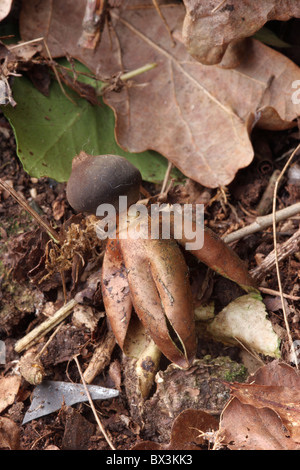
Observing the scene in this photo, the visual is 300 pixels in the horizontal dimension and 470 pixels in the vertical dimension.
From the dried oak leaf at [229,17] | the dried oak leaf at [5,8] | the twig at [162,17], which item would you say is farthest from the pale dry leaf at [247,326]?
the dried oak leaf at [5,8]

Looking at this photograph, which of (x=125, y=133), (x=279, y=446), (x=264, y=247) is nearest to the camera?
(x=279, y=446)

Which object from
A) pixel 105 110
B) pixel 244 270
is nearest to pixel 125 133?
pixel 105 110

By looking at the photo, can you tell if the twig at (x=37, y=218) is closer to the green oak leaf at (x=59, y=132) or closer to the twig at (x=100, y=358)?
the green oak leaf at (x=59, y=132)

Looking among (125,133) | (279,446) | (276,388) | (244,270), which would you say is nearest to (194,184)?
(125,133)

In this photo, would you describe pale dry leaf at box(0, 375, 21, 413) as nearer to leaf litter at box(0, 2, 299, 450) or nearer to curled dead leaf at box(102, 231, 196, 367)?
leaf litter at box(0, 2, 299, 450)

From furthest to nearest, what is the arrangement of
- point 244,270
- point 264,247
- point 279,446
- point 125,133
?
1. point 125,133
2. point 264,247
3. point 244,270
4. point 279,446

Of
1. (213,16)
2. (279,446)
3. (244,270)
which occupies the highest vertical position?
(213,16)

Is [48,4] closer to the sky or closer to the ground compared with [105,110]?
closer to the sky
